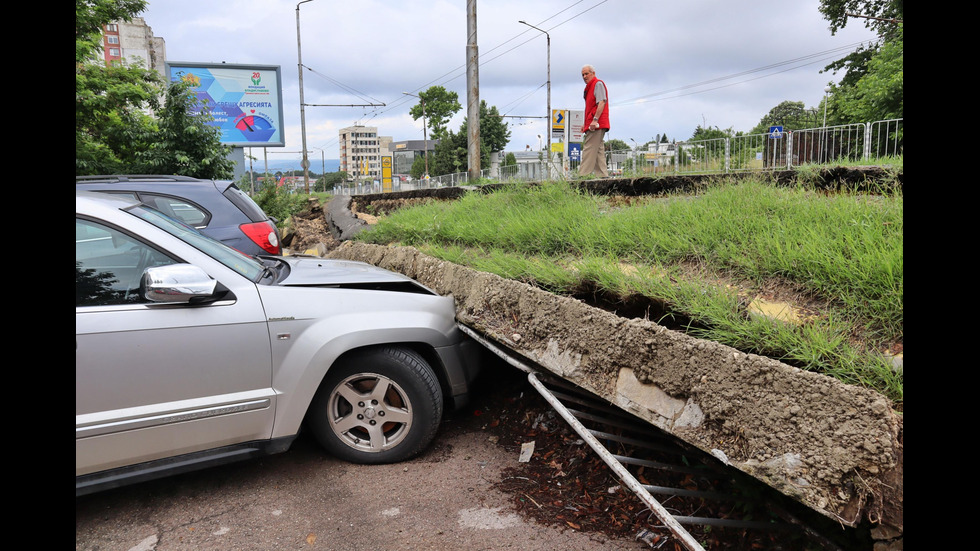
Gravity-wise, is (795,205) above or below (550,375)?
above

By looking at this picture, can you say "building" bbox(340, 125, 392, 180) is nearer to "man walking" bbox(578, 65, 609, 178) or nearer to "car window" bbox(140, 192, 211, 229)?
"man walking" bbox(578, 65, 609, 178)

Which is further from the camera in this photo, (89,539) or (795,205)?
(795,205)

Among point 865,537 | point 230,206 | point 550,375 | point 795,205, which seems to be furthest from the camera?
point 230,206

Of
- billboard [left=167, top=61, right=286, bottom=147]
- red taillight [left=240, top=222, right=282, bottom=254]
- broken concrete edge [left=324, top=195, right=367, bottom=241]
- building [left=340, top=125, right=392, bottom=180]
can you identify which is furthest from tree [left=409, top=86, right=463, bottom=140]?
building [left=340, top=125, right=392, bottom=180]

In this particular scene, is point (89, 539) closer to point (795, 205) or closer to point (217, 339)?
point (217, 339)

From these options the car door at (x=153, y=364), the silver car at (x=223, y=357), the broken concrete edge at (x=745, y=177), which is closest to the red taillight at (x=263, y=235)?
the silver car at (x=223, y=357)

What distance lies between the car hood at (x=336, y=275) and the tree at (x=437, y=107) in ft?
186

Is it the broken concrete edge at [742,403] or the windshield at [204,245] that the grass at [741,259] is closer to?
the broken concrete edge at [742,403]

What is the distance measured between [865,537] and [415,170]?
275ft

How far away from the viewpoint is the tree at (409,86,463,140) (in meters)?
59.2

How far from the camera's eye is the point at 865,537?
2176 millimetres

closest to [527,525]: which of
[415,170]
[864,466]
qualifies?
[864,466]

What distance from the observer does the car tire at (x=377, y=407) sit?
353 cm
